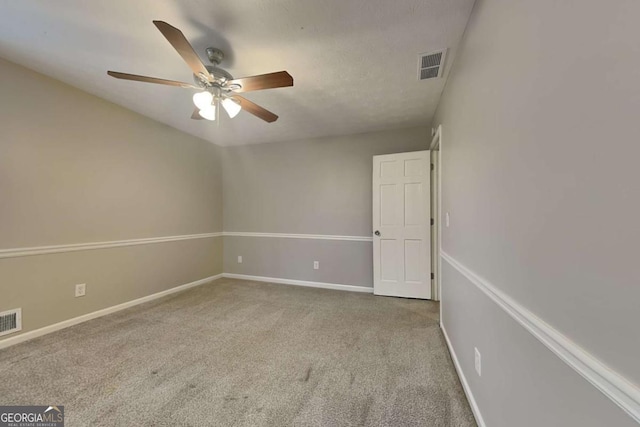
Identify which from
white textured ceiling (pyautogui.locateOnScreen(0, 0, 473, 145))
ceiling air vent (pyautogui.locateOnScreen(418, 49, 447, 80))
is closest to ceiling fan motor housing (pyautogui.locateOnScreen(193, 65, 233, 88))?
white textured ceiling (pyautogui.locateOnScreen(0, 0, 473, 145))

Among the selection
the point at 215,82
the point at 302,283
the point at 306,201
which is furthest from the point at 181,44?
the point at 302,283

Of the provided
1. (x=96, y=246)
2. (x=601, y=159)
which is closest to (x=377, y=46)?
(x=601, y=159)

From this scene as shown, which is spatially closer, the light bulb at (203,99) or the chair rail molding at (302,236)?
the light bulb at (203,99)

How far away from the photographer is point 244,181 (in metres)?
4.48

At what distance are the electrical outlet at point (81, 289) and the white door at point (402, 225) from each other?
3.37m

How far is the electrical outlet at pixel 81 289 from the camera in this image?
8.58 feet

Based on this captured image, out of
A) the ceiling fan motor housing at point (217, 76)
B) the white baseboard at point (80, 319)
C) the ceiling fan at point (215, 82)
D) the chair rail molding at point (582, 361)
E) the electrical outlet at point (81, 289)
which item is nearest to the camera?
the chair rail molding at point (582, 361)

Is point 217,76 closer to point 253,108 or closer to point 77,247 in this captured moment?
point 253,108

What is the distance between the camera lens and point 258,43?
184 cm

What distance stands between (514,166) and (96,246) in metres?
3.68

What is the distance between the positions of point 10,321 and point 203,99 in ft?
8.11

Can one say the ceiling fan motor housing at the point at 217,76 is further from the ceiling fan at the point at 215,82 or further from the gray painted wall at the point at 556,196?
the gray painted wall at the point at 556,196

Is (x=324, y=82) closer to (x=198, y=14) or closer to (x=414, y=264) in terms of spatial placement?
(x=198, y=14)

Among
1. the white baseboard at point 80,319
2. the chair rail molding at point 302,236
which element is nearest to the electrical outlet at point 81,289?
the white baseboard at point 80,319
